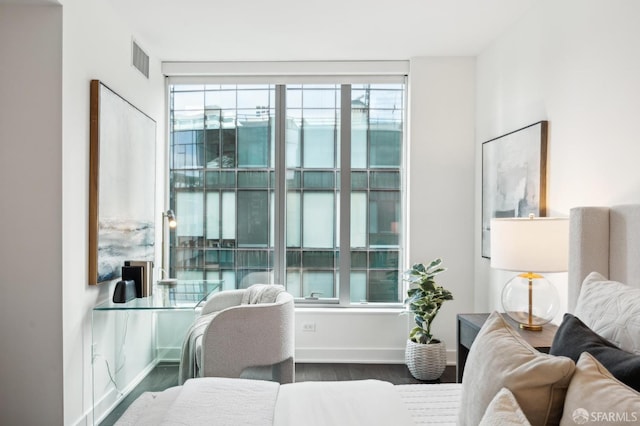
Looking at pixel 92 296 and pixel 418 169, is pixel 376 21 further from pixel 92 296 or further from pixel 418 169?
pixel 92 296

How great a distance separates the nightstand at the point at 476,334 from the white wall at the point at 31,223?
225cm

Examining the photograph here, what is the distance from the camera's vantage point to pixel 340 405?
5.71ft

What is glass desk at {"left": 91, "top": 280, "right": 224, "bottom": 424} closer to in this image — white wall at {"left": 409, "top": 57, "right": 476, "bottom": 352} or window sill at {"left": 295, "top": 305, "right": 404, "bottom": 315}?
window sill at {"left": 295, "top": 305, "right": 404, "bottom": 315}

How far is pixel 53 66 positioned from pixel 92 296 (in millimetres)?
1329

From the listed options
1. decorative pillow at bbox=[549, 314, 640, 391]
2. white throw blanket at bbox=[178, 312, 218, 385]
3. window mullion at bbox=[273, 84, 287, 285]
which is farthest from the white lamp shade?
window mullion at bbox=[273, 84, 287, 285]

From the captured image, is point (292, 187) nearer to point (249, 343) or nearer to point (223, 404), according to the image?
point (249, 343)

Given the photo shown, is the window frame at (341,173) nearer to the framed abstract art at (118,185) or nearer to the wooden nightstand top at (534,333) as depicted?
the framed abstract art at (118,185)

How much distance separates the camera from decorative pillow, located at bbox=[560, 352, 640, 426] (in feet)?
3.22

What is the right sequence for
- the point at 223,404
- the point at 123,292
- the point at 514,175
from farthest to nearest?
the point at 514,175, the point at 123,292, the point at 223,404

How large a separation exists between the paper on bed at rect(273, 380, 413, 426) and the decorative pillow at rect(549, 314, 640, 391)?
55cm

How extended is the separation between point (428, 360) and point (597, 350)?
2.52 meters

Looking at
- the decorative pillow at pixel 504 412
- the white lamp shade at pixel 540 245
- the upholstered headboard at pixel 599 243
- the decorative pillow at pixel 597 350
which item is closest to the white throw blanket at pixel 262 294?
the white lamp shade at pixel 540 245

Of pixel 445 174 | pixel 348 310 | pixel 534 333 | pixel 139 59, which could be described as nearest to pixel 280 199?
pixel 348 310

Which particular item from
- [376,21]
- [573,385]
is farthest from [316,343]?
[573,385]
